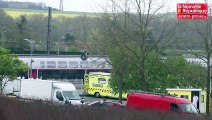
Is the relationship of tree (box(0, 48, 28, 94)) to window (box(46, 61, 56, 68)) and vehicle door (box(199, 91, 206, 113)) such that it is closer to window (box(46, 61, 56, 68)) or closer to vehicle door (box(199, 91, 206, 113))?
vehicle door (box(199, 91, 206, 113))

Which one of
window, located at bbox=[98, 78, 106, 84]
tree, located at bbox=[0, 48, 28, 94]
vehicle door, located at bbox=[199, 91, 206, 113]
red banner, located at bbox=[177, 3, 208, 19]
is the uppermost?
red banner, located at bbox=[177, 3, 208, 19]

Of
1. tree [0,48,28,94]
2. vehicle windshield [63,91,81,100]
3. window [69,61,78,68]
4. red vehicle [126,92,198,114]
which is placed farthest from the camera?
window [69,61,78,68]

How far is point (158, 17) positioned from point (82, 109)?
15.8 meters

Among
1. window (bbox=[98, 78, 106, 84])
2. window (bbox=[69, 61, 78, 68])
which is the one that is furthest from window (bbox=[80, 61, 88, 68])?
window (bbox=[98, 78, 106, 84])

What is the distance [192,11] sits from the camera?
28.1m

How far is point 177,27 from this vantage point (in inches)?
1102

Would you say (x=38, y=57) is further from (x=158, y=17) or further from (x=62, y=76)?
(x=158, y=17)

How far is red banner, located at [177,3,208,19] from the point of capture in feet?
88.7

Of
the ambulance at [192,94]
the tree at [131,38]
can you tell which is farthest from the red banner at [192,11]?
the ambulance at [192,94]

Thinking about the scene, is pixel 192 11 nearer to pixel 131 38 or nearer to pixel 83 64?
pixel 131 38

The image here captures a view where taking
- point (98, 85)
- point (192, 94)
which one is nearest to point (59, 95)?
point (192, 94)

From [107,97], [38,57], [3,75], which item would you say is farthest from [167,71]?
[38,57]

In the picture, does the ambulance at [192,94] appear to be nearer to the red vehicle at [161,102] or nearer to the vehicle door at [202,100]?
the vehicle door at [202,100]

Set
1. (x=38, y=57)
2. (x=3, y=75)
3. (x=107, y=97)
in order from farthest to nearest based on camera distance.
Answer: (x=38, y=57) → (x=107, y=97) → (x=3, y=75)
